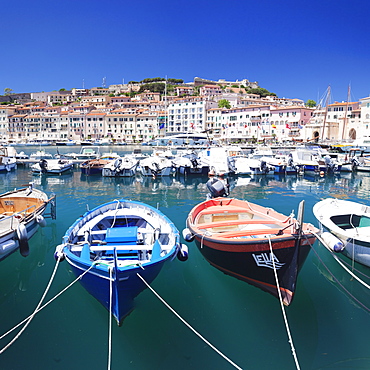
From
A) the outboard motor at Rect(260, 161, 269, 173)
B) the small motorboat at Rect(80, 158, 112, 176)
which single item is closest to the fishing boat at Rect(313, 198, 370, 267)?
the outboard motor at Rect(260, 161, 269, 173)

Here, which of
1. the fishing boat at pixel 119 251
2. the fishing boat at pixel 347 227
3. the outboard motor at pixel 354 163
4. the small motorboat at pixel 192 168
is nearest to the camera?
the fishing boat at pixel 119 251

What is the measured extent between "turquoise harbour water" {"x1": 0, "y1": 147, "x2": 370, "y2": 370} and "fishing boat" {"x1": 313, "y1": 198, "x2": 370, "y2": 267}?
72cm

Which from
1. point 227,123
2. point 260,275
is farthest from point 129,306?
point 227,123

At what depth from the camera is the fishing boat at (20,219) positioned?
901cm

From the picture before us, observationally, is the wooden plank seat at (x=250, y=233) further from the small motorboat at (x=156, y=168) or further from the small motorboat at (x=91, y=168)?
the small motorboat at (x=91, y=168)

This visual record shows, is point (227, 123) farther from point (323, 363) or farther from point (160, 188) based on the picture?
point (323, 363)

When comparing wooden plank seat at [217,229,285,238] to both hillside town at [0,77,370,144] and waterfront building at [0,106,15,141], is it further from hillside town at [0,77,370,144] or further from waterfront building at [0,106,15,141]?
waterfront building at [0,106,15,141]

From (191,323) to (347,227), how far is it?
7.64 metres

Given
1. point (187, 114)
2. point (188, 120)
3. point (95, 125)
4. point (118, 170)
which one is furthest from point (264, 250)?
point (95, 125)

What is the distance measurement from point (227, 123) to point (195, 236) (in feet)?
279

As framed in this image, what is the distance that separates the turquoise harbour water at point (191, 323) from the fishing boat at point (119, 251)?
0.80 metres

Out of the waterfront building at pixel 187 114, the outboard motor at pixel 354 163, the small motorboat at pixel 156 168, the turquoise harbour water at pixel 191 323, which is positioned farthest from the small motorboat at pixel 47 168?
the waterfront building at pixel 187 114

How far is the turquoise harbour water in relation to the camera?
6.18 m

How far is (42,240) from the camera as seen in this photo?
12.4m
